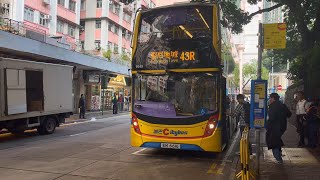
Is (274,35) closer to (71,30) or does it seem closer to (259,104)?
(259,104)

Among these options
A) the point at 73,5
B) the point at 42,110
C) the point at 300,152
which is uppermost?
the point at 73,5

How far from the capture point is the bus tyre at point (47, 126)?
16.4 meters

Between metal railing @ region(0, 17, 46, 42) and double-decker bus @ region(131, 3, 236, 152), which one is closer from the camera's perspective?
double-decker bus @ region(131, 3, 236, 152)

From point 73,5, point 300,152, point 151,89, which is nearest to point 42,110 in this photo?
point 151,89

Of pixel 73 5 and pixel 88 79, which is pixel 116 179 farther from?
pixel 73 5

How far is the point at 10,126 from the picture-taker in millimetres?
14688

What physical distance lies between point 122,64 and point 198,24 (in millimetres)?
30047

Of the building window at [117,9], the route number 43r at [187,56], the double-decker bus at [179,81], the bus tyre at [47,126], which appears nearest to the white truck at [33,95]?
the bus tyre at [47,126]

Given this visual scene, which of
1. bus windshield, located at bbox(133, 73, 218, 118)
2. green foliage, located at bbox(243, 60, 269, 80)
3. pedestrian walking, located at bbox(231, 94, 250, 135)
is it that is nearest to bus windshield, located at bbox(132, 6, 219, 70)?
bus windshield, located at bbox(133, 73, 218, 118)

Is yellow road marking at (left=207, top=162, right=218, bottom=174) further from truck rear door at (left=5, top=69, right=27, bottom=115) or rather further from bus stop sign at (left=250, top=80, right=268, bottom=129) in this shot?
truck rear door at (left=5, top=69, right=27, bottom=115)

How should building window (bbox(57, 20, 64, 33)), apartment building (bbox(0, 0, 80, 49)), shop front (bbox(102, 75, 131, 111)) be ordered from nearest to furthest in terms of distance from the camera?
1. apartment building (bbox(0, 0, 80, 49))
2. building window (bbox(57, 20, 64, 33))
3. shop front (bbox(102, 75, 131, 111))

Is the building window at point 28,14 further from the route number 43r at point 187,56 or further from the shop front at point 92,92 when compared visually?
the route number 43r at point 187,56

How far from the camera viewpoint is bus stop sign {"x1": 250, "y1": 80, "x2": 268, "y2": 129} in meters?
8.21

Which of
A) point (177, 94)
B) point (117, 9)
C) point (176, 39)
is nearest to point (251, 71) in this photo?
point (117, 9)
